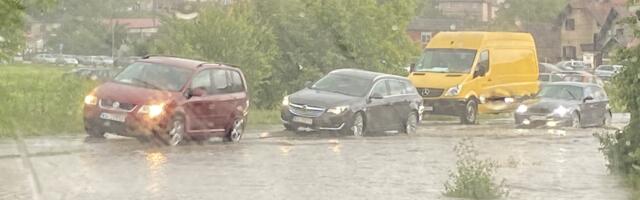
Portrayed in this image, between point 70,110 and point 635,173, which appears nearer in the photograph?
Result: point 635,173

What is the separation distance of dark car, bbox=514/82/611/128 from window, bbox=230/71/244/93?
451 inches

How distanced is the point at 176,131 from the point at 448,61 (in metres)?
14.2

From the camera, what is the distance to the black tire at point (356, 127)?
2477 centimetres

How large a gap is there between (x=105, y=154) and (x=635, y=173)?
7.56m


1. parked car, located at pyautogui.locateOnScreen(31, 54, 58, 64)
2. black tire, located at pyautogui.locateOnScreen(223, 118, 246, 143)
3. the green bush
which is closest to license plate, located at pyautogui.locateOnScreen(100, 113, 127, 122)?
black tire, located at pyautogui.locateOnScreen(223, 118, 246, 143)

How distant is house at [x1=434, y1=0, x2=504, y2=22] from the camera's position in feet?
199

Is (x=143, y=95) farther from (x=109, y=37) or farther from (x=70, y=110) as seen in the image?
(x=109, y=37)

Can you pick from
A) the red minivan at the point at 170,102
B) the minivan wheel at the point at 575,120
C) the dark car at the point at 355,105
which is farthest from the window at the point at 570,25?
the red minivan at the point at 170,102

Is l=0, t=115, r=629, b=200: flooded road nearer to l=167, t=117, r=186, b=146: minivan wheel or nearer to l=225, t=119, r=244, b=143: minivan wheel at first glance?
l=225, t=119, r=244, b=143: minivan wheel

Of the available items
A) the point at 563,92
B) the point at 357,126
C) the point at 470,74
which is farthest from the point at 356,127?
the point at 563,92

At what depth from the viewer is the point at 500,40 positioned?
114 ft

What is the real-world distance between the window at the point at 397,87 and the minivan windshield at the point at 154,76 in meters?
Answer: 6.52

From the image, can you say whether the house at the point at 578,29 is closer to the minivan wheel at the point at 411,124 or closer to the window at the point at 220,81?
the minivan wheel at the point at 411,124

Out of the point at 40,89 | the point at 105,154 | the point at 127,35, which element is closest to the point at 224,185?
the point at 105,154
